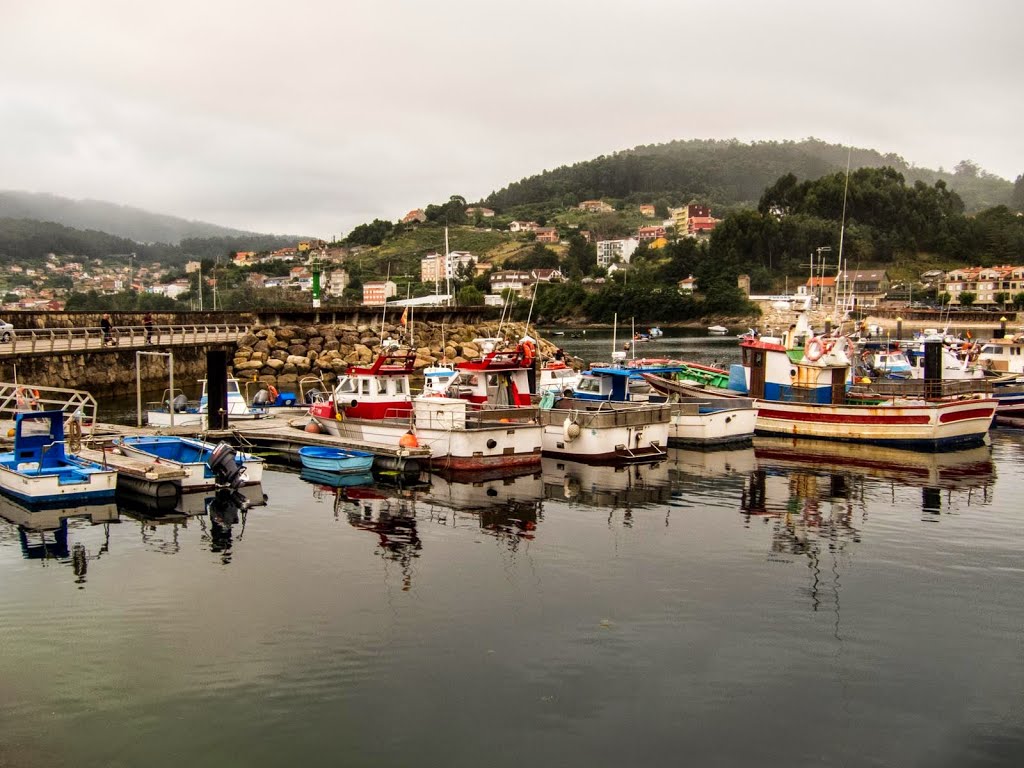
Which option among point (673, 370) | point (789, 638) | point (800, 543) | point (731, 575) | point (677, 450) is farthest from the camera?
point (673, 370)

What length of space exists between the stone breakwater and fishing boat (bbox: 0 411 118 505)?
29.4 m

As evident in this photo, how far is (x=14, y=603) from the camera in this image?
53.8 ft

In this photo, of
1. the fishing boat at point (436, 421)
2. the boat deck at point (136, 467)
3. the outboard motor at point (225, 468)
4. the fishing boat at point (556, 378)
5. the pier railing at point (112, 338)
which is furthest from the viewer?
the pier railing at point (112, 338)

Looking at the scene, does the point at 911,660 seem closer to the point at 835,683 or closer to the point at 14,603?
the point at 835,683

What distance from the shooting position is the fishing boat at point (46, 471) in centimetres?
2253

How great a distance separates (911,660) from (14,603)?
1514 cm

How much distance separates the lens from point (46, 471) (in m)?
22.8

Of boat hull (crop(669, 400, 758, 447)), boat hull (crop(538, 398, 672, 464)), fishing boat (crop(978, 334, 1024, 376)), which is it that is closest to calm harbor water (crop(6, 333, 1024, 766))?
boat hull (crop(538, 398, 672, 464))

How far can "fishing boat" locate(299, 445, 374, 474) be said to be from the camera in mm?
27859

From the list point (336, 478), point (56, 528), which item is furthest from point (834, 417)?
point (56, 528)

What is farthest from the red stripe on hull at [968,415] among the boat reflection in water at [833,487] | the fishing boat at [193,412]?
the fishing boat at [193,412]

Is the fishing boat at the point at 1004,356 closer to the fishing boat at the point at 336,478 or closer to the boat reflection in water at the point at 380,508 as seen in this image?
the fishing boat at the point at 336,478

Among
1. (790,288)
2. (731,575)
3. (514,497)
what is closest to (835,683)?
(731,575)

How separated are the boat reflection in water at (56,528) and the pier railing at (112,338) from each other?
23538 mm
